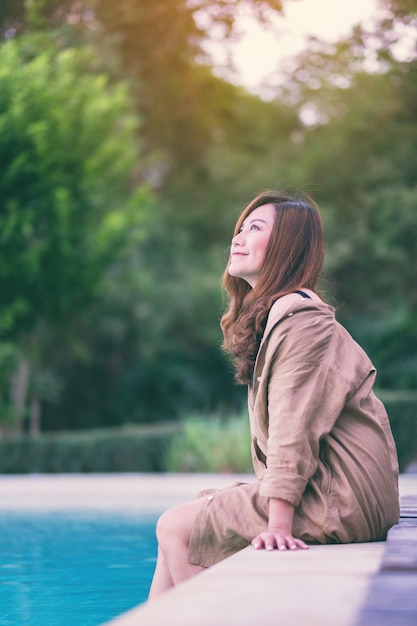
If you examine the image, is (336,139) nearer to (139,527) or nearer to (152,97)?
(152,97)

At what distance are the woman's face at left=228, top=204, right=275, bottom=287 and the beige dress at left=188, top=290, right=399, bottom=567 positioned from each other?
19 cm

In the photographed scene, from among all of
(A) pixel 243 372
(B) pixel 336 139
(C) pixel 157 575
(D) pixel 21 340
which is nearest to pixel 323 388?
(A) pixel 243 372

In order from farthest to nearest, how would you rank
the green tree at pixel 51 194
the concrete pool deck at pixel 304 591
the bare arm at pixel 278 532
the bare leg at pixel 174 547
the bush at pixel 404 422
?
1. the green tree at pixel 51 194
2. the bush at pixel 404 422
3. the bare leg at pixel 174 547
4. the bare arm at pixel 278 532
5. the concrete pool deck at pixel 304 591

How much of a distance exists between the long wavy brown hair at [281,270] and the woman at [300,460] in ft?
0.09

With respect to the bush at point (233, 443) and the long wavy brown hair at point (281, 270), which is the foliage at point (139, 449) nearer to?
the bush at point (233, 443)

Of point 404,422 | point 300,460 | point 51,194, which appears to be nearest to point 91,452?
point 51,194

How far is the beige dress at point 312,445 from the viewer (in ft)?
7.71

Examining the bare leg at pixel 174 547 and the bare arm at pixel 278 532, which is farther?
the bare leg at pixel 174 547

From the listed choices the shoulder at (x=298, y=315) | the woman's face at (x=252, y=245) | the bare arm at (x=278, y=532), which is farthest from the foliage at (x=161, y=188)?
the bare arm at (x=278, y=532)

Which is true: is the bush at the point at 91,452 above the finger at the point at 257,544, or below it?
below

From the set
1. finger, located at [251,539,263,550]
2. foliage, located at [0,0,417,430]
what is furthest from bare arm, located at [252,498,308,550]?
foliage, located at [0,0,417,430]

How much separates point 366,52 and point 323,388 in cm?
1051

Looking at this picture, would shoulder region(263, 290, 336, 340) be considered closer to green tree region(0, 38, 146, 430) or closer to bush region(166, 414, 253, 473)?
bush region(166, 414, 253, 473)

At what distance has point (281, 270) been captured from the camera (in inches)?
104
